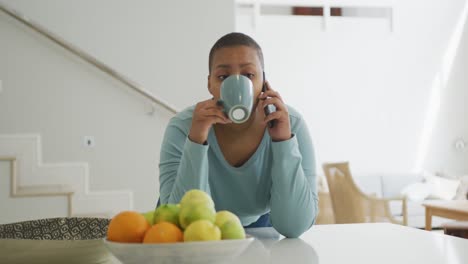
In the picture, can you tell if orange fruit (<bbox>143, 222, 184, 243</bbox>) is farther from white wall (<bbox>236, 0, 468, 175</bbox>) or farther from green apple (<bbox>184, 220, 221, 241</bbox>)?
white wall (<bbox>236, 0, 468, 175</bbox>)

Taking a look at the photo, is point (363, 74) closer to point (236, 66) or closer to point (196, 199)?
point (236, 66)

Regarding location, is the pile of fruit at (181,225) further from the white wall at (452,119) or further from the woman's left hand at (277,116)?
the white wall at (452,119)

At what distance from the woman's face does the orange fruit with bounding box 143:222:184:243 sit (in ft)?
1.89

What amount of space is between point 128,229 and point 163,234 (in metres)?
0.05

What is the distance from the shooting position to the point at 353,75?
7320 mm

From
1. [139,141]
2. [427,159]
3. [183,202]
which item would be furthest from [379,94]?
[183,202]

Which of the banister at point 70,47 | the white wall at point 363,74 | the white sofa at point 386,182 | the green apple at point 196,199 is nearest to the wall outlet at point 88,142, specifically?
the banister at point 70,47

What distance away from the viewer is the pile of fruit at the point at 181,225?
2.01 feet

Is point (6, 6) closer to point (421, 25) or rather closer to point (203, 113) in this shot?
point (203, 113)

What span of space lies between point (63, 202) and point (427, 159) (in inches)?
233

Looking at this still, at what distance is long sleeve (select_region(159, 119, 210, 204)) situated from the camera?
115 cm

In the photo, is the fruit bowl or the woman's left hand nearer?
the fruit bowl

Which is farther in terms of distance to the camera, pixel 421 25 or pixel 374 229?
pixel 421 25

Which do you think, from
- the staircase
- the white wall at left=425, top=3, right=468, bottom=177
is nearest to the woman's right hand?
the staircase
